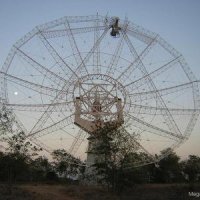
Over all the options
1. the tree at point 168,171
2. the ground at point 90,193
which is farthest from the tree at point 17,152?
the tree at point 168,171

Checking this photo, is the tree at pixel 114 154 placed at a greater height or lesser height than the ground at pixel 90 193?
greater

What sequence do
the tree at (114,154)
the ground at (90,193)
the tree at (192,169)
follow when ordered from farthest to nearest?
the tree at (192,169)
the tree at (114,154)
the ground at (90,193)

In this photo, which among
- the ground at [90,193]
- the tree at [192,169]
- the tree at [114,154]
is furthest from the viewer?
the tree at [192,169]

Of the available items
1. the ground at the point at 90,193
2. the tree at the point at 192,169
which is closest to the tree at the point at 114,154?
the ground at the point at 90,193

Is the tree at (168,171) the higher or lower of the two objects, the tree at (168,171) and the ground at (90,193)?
the higher

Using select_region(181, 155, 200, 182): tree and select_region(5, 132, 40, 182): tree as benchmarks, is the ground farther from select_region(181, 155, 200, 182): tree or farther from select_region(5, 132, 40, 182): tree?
select_region(181, 155, 200, 182): tree

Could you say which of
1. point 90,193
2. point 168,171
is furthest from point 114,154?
point 168,171

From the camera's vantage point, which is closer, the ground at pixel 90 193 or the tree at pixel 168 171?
the ground at pixel 90 193

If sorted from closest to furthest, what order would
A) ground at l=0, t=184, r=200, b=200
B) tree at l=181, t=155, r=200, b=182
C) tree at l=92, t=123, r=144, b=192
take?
1. ground at l=0, t=184, r=200, b=200
2. tree at l=92, t=123, r=144, b=192
3. tree at l=181, t=155, r=200, b=182

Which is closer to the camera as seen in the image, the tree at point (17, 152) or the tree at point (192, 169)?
the tree at point (17, 152)

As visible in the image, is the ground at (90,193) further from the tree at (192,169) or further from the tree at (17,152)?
the tree at (192,169)

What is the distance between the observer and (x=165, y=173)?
66062 millimetres

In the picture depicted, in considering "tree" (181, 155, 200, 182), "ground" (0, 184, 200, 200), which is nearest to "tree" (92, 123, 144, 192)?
"ground" (0, 184, 200, 200)

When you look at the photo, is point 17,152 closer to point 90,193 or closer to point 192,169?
point 90,193
